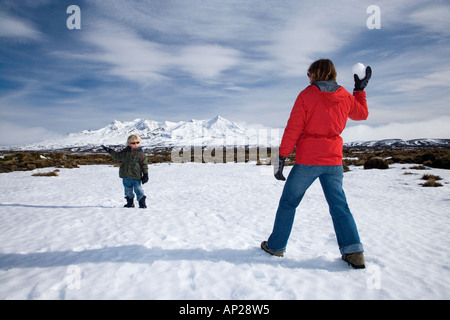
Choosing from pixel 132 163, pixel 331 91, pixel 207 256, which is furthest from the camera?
pixel 132 163

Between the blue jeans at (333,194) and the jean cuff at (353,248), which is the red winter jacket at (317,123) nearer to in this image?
the blue jeans at (333,194)

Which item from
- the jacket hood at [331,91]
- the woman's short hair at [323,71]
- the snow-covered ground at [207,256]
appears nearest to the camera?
the snow-covered ground at [207,256]

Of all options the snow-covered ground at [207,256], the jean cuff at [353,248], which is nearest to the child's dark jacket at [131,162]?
the snow-covered ground at [207,256]

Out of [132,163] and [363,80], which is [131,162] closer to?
[132,163]

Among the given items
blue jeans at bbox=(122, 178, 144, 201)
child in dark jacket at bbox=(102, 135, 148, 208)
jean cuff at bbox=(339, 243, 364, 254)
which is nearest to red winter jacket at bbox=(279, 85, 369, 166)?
jean cuff at bbox=(339, 243, 364, 254)

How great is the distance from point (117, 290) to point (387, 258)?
2.96 metres

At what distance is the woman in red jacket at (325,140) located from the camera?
222cm

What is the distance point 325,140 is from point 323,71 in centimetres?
71

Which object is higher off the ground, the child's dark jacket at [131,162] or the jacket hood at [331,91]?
the jacket hood at [331,91]

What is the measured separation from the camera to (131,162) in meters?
5.09

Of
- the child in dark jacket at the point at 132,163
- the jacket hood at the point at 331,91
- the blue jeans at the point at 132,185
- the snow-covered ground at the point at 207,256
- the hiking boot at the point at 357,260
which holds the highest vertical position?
the jacket hood at the point at 331,91

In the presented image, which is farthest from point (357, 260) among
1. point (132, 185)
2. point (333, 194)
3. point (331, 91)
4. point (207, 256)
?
point (132, 185)

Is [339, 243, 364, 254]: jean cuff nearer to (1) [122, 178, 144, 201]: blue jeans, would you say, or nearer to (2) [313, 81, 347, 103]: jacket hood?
(2) [313, 81, 347, 103]: jacket hood
